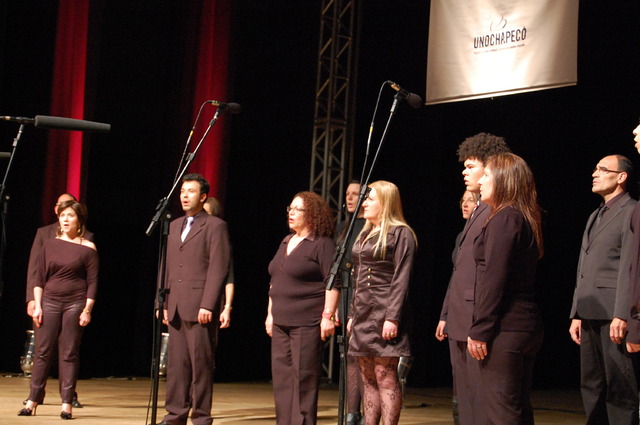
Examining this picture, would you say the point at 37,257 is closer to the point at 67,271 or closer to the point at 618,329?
the point at 67,271

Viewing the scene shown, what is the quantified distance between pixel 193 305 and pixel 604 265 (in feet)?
7.33

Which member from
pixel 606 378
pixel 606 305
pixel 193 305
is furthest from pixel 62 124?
pixel 606 378

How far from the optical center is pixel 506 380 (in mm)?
3344

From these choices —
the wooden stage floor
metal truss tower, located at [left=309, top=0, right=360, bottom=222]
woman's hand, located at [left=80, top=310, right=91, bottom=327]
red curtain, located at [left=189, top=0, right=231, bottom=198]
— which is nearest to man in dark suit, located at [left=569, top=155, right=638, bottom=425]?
the wooden stage floor

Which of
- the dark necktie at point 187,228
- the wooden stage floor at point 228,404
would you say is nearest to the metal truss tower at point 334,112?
the wooden stage floor at point 228,404

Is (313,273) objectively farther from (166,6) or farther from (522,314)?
(166,6)

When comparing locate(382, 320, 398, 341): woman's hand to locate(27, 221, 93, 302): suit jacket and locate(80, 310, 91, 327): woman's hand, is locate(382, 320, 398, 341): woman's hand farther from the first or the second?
locate(27, 221, 93, 302): suit jacket

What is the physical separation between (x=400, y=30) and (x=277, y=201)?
2047 millimetres

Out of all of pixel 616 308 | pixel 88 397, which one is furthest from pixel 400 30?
pixel 616 308

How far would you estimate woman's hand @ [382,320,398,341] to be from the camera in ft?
14.8

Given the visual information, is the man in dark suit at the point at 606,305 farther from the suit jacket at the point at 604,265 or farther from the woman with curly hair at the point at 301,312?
the woman with curly hair at the point at 301,312

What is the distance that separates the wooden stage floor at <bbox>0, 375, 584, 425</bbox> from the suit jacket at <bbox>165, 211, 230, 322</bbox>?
0.98 metres

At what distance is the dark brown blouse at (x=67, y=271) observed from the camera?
20.3ft

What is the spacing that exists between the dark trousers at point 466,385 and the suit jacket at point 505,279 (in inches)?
6.8
